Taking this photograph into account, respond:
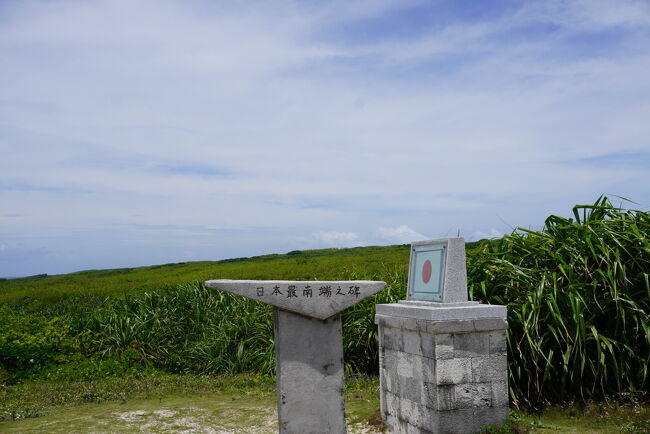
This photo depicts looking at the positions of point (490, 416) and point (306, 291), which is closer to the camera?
point (306, 291)

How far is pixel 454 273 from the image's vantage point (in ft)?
18.9

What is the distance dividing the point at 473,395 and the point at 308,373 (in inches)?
65.2

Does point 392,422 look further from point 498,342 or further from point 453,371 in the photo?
point 498,342

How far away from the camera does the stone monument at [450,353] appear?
5.62 metres

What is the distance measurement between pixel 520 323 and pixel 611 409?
1167 mm

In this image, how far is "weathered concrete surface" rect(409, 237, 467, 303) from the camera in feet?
18.9

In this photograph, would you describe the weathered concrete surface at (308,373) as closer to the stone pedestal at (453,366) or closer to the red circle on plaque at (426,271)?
the stone pedestal at (453,366)

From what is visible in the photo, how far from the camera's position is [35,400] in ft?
28.7

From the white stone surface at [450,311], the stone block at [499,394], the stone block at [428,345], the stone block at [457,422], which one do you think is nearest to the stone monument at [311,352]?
the white stone surface at [450,311]

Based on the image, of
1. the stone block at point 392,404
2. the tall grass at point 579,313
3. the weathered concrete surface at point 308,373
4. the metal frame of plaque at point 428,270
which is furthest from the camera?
the tall grass at point 579,313

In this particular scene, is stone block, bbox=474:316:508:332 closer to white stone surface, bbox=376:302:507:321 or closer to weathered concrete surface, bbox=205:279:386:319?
white stone surface, bbox=376:302:507:321

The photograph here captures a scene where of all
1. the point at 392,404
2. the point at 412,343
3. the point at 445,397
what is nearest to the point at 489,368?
the point at 445,397

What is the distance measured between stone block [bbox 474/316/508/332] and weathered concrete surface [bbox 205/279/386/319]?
47.1 inches

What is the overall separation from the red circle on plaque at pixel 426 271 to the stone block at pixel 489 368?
86cm
